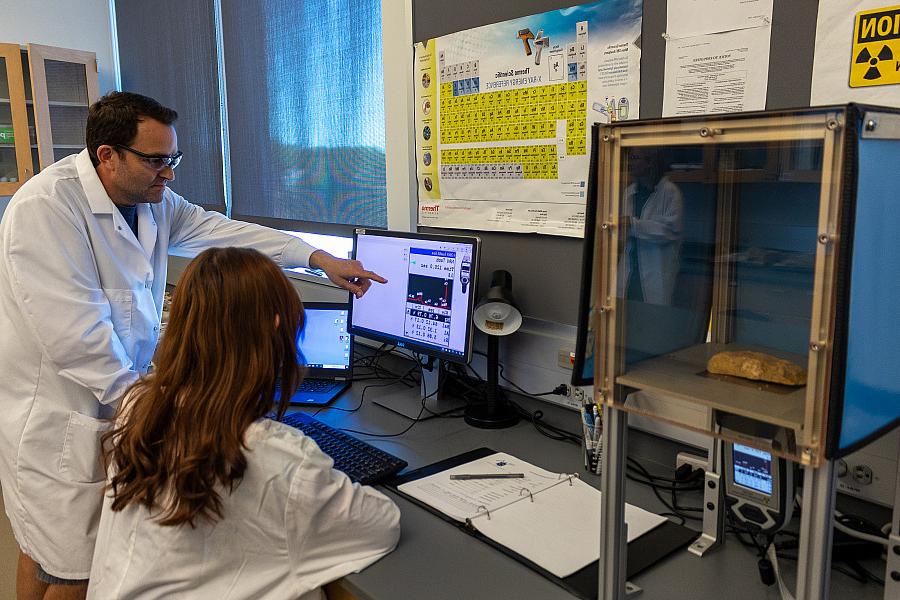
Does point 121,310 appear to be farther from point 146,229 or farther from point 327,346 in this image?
point 327,346

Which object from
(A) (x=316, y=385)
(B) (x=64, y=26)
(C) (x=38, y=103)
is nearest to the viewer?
(A) (x=316, y=385)

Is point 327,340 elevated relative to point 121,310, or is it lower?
lower

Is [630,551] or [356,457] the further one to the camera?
[356,457]

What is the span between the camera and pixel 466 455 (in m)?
1.58

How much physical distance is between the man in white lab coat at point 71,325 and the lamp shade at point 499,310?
0.84 m

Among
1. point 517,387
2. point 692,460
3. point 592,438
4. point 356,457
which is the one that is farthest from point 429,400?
point 692,460

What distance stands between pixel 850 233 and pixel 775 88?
658 millimetres

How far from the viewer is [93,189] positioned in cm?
161

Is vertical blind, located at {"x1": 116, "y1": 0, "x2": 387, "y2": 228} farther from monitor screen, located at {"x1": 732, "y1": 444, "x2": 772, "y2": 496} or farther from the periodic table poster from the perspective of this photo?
monitor screen, located at {"x1": 732, "y1": 444, "x2": 772, "y2": 496}

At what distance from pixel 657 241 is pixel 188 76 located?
3.21m

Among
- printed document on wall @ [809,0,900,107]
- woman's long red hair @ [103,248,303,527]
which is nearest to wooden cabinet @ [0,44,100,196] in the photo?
woman's long red hair @ [103,248,303,527]

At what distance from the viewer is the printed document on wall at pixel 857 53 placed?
3.76 ft

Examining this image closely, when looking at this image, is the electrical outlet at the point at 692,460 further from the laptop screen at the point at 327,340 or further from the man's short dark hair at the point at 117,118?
the man's short dark hair at the point at 117,118

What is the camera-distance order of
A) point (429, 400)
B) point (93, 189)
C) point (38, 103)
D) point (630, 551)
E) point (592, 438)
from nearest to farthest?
point (630, 551) → point (592, 438) → point (93, 189) → point (429, 400) → point (38, 103)
